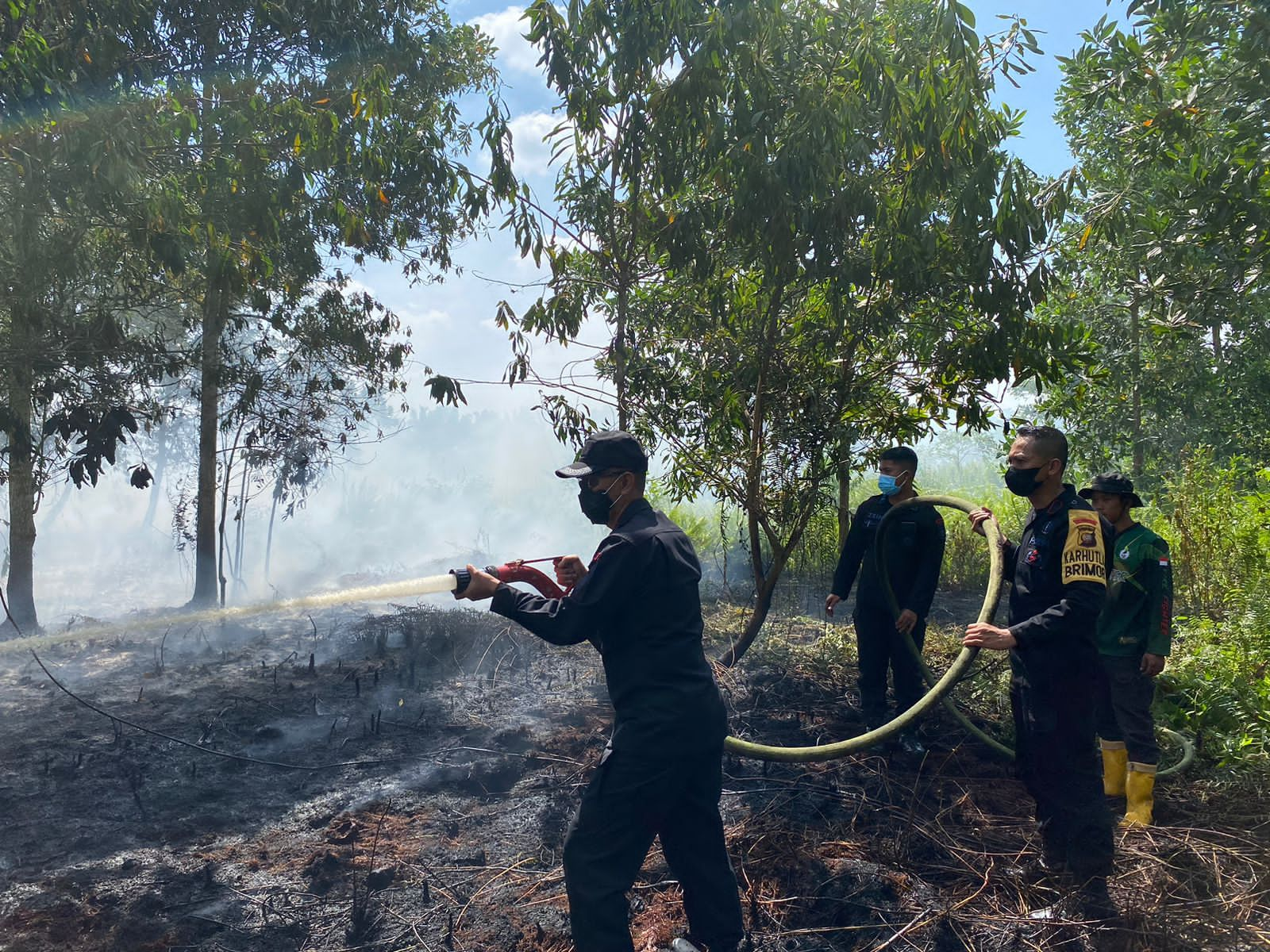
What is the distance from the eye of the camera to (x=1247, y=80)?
15.9ft

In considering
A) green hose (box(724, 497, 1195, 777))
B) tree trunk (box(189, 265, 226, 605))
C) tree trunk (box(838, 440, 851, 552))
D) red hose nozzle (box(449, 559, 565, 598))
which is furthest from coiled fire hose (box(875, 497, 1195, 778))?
tree trunk (box(189, 265, 226, 605))

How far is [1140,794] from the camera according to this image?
4.03 m

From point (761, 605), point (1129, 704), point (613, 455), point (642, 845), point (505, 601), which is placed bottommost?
point (642, 845)

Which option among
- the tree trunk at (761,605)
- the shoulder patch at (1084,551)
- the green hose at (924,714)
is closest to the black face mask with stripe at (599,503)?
the green hose at (924,714)

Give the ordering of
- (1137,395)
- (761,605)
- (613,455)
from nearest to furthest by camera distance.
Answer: (613,455)
(761,605)
(1137,395)

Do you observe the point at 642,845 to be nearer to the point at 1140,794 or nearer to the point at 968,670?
the point at 968,670

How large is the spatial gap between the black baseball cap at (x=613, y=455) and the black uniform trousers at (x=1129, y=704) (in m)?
2.76

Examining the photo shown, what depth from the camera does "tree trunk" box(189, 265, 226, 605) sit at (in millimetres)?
10617

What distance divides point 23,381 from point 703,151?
4.97m

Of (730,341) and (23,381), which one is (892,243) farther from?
(23,381)

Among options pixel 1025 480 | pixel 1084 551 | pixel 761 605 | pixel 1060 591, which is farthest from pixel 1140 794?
pixel 761 605

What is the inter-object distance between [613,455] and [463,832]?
2327 millimetres

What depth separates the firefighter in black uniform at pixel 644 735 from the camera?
2670 millimetres

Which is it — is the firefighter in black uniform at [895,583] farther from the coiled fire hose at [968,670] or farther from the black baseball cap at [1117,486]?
the black baseball cap at [1117,486]
